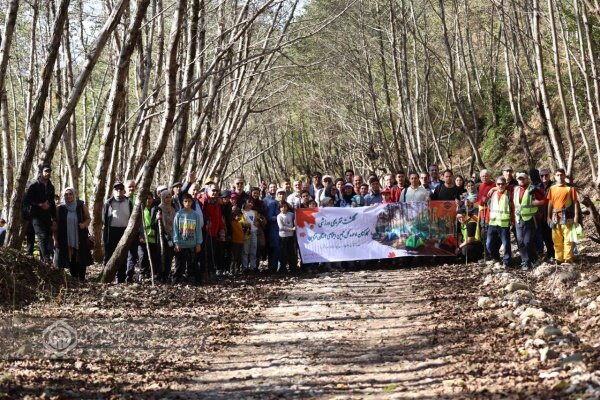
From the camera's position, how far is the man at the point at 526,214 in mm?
14938

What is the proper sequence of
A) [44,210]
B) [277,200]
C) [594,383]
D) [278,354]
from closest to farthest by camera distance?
1. [594,383]
2. [278,354]
3. [44,210]
4. [277,200]

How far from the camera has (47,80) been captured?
13.5 metres

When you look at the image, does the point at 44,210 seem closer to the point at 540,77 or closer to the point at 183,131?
the point at 183,131

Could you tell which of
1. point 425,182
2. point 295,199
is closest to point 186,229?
point 295,199

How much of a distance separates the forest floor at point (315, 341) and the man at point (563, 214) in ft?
1.81

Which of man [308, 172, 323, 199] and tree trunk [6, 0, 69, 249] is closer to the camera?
tree trunk [6, 0, 69, 249]

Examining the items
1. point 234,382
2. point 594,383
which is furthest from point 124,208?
point 594,383

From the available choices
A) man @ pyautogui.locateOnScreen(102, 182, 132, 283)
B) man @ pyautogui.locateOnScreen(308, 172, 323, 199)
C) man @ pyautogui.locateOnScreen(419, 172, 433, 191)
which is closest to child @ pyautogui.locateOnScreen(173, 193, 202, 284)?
man @ pyautogui.locateOnScreen(102, 182, 132, 283)

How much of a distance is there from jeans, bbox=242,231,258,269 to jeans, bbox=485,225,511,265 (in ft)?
15.0

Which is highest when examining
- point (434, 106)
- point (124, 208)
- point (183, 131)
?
point (434, 106)

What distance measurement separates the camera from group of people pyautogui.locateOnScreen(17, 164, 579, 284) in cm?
1450

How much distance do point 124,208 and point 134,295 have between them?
2.83 m

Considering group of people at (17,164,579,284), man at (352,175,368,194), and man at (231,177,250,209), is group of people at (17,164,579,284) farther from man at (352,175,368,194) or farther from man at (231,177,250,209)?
man at (352,175,368,194)

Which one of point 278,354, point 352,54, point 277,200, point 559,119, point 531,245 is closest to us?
point 278,354
